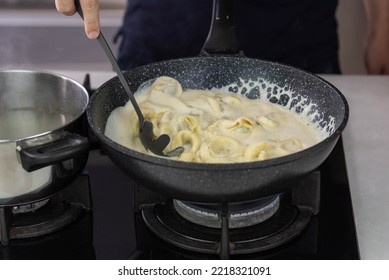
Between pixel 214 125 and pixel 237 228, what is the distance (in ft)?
0.58

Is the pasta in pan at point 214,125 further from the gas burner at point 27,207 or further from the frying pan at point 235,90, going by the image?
the gas burner at point 27,207

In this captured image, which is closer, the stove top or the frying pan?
the frying pan

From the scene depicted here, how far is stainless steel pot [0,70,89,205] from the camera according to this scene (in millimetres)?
856

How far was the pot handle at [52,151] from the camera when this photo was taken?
2.75 ft

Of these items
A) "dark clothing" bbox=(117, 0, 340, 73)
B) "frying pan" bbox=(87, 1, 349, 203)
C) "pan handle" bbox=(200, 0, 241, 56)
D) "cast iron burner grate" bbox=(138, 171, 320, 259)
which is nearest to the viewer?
"frying pan" bbox=(87, 1, 349, 203)

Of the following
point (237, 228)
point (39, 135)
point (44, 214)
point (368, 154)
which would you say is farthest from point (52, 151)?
point (368, 154)

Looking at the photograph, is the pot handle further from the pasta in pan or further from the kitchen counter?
the kitchen counter

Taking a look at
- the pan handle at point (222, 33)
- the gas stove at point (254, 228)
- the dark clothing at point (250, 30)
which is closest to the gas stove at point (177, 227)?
the gas stove at point (254, 228)

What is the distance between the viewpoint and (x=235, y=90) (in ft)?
3.83

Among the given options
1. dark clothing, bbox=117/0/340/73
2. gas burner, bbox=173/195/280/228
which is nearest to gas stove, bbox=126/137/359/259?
gas burner, bbox=173/195/280/228

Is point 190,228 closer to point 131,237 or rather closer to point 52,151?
point 131,237
